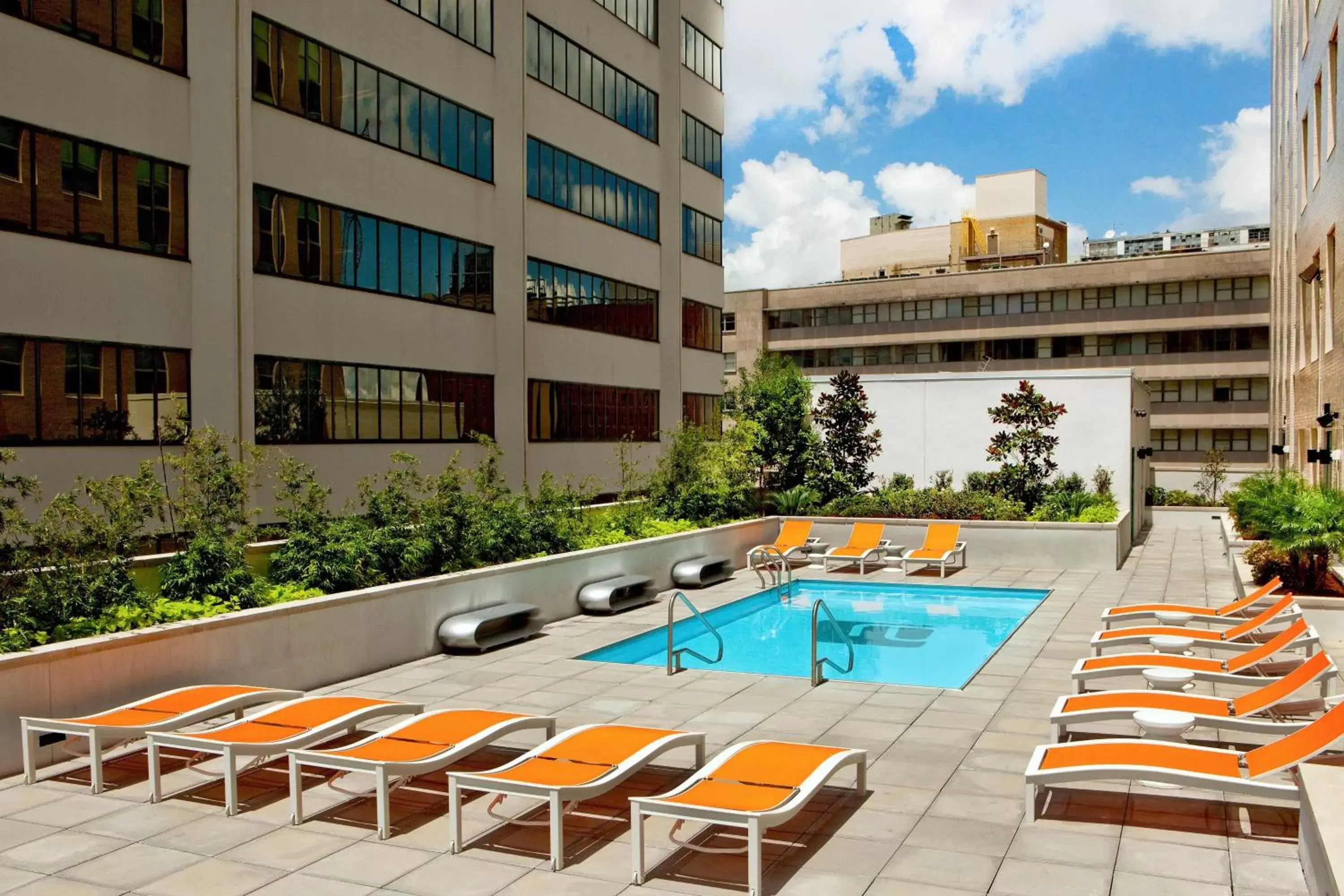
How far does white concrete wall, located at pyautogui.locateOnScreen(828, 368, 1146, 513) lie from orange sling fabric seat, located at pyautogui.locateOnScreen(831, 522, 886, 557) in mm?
4391

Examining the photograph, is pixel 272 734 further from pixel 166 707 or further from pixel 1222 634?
pixel 1222 634

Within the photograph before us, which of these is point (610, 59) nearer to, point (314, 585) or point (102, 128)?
point (102, 128)

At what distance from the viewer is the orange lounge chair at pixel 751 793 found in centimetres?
633

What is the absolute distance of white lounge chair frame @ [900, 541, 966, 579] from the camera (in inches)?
842

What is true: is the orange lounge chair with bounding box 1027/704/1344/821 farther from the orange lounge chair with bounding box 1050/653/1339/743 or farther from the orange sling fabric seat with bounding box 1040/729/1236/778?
the orange lounge chair with bounding box 1050/653/1339/743

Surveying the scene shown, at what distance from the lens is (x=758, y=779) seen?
710 cm

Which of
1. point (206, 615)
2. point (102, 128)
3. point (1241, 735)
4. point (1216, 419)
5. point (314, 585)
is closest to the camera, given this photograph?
point (1241, 735)

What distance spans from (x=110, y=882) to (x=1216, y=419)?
67802 millimetres

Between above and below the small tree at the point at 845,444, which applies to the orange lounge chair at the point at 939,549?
below

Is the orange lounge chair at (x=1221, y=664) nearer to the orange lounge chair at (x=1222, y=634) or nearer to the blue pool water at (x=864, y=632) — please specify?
the orange lounge chair at (x=1222, y=634)

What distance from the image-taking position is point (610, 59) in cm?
3372

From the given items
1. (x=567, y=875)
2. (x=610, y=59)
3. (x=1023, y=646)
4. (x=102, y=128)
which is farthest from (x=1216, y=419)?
(x=567, y=875)

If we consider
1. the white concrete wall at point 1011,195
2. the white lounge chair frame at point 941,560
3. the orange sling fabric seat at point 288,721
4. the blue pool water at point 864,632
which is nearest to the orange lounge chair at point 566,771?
the orange sling fabric seat at point 288,721

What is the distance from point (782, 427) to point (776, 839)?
20311mm
